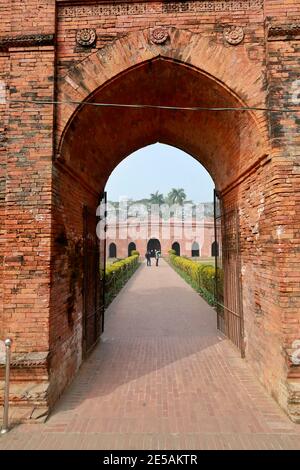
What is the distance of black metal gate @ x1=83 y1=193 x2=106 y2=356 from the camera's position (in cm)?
575

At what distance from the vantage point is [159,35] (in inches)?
178

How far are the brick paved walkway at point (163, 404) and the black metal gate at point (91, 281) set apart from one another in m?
0.41

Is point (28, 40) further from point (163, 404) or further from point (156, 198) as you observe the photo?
point (156, 198)

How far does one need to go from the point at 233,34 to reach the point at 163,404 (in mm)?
5758

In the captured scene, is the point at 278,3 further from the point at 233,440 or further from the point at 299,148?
the point at 233,440

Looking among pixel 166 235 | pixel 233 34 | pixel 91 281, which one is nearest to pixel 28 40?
pixel 233 34

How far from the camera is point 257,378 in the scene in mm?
4844

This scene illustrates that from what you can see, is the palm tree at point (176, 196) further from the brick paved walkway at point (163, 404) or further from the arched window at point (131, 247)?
the brick paved walkway at point (163, 404)

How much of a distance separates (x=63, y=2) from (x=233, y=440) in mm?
6742

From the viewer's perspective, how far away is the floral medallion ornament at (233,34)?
449cm

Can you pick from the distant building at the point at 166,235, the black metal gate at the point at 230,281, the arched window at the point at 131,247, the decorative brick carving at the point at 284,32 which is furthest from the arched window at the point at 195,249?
the decorative brick carving at the point at 284,32

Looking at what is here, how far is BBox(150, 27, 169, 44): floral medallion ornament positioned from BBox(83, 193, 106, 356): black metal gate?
317 centimetres

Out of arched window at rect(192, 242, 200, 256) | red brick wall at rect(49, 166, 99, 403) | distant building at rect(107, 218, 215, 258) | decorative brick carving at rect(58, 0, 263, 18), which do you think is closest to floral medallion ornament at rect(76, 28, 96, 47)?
decorative brick carving at rect(58, 0, 263, 18)

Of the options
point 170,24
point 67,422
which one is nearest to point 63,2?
point 170,24
